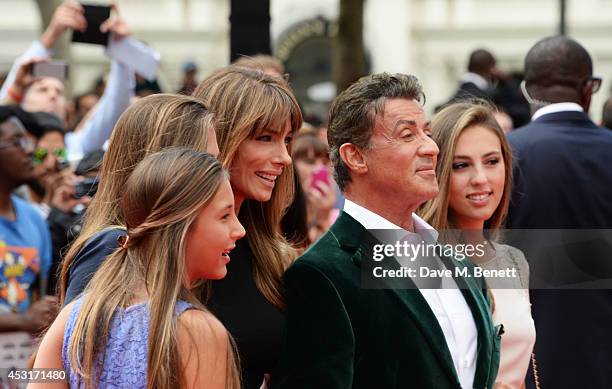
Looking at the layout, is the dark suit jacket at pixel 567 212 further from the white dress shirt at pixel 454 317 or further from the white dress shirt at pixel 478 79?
the white dress shirt at pixel 478 79

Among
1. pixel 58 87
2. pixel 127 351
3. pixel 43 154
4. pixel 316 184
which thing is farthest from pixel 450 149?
pixel 58 87

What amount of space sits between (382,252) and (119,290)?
37.3 inches

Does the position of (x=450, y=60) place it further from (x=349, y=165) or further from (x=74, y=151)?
(x=349, y=165)


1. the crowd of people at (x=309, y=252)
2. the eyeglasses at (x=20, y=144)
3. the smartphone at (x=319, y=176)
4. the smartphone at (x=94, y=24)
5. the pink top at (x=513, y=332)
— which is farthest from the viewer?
the smartphone at (x=319, y=176)

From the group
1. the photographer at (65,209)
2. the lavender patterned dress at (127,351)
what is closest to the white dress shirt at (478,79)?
the photographer at (65,209)

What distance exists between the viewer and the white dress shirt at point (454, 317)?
3.75 m

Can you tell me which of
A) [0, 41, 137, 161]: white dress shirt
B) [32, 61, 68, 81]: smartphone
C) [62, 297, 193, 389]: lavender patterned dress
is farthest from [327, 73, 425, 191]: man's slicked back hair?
[32, 61, 68, 81]: smartphone

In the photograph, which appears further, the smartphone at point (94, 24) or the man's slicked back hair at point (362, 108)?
the smartphone at point (94, 24)

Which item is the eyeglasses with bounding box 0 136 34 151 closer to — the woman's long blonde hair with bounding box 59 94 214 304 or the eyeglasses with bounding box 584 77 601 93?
the woman's long blonde hair with bounding box 59 94 214 304

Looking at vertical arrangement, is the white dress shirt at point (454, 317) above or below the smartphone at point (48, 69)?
below

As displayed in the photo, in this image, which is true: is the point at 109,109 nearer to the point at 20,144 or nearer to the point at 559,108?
the point at 20,144

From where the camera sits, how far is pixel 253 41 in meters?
7.02

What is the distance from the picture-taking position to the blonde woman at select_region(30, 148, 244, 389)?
10.3 ft

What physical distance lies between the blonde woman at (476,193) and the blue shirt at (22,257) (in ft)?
7.72
